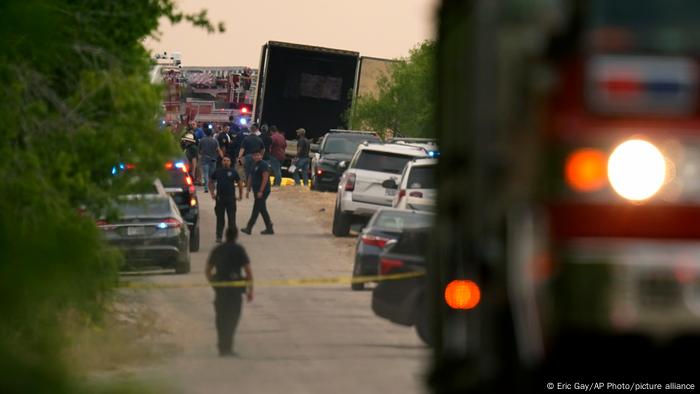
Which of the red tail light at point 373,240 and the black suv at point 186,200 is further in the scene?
the black suv at point 186,200

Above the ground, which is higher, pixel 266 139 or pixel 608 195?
pixel 608 195

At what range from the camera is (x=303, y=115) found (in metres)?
48.7

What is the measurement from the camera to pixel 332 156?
39531mm

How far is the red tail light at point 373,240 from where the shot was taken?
1991 centimetres

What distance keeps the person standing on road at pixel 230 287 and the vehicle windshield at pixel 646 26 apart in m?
11.1

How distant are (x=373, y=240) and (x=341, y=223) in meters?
9.58

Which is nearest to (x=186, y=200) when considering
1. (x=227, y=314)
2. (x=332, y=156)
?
(x=227, y=314)

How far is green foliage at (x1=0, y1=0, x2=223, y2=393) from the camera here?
2.60m

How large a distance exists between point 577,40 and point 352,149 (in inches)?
1392

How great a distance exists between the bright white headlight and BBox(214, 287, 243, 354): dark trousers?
38.3ft

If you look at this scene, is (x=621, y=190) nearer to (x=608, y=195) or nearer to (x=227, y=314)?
(x=608, y=195)

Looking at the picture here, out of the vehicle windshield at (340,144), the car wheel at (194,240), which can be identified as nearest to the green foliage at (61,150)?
the car wheel at (194,240)

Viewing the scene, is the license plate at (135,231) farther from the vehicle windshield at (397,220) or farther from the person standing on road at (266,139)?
the person standing on road at (266,139)

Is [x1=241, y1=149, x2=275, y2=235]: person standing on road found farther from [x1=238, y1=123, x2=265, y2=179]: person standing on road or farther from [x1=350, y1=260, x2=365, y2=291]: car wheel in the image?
[x1=350, y1=260, x2=365, y2=291]: car wheel
